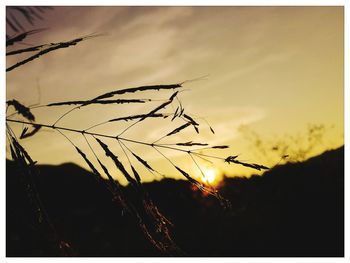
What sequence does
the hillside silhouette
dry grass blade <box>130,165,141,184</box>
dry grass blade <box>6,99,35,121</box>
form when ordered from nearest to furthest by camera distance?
dry grass blade <box>6,99,35,121</box> → dry grass blade <box>130,165,141,184</box> → the hillside silhouette

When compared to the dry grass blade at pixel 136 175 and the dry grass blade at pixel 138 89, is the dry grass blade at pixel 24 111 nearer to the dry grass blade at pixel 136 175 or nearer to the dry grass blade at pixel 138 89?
the dry grass blade at pixel 138 89

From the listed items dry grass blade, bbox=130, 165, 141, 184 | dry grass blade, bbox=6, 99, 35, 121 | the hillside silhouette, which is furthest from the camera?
the hillside silhouette

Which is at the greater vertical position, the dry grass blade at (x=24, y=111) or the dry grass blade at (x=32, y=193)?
the dry grass blade at (x=24, y=111)

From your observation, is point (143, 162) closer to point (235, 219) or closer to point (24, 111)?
point (24, 111)

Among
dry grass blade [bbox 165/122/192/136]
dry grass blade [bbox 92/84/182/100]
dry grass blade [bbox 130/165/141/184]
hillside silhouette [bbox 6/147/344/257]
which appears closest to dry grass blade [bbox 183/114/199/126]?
dry grass blade [bbox 165/122/192/136]

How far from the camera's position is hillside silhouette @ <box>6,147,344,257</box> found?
12.3m

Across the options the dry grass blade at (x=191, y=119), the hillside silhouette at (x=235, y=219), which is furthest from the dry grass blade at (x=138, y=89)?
the hillside silhouette at (x=235, y=219)

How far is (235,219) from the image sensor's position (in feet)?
45.4

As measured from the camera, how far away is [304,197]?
46.2ft

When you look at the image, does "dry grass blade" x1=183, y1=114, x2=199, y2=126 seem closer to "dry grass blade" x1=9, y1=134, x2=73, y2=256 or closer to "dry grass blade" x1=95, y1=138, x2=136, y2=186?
"dry grass blade" x1=95, y1=138, x2=136, y2=186

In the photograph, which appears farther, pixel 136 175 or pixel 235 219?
pixel 235 219

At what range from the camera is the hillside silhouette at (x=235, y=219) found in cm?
1228

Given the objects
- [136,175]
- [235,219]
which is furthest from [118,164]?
[235,219]
